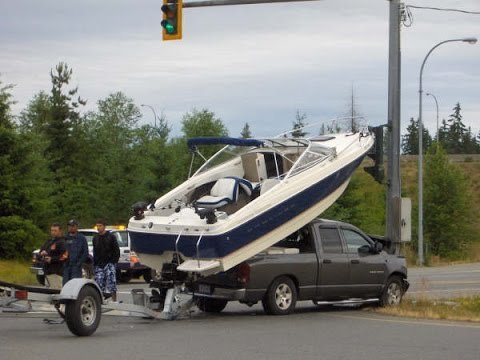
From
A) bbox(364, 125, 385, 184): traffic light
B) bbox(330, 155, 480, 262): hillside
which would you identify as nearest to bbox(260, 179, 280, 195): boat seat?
bbox(364, 125, 385, 184): traffic light

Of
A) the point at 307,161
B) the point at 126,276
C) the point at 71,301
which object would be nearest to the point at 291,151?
the point at 307,161

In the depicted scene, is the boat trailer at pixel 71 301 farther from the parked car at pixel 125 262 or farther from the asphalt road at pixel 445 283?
the parked car at pixel 125 262

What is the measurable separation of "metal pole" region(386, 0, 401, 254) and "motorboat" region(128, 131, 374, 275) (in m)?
0.63

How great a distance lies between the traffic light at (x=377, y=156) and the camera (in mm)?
20016

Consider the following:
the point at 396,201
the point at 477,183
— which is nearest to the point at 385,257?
the point at 396,201

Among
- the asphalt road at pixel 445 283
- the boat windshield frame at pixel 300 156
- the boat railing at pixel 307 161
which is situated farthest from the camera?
the asphalt road at pixel 445 283

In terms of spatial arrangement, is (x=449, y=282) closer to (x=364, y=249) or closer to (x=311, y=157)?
(x=364, y=249)

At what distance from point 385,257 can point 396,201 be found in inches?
58.5

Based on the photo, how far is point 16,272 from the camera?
31547mm

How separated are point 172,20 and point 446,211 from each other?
42399 mm

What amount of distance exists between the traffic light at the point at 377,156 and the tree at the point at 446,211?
38.0m

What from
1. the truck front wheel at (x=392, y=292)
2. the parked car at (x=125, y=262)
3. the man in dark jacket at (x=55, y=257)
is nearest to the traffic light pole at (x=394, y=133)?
the truck front wheel at (x=392, y=292)

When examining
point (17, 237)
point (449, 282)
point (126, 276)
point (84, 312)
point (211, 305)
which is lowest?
point (449, 282)

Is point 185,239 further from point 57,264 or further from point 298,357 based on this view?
point 298,357
